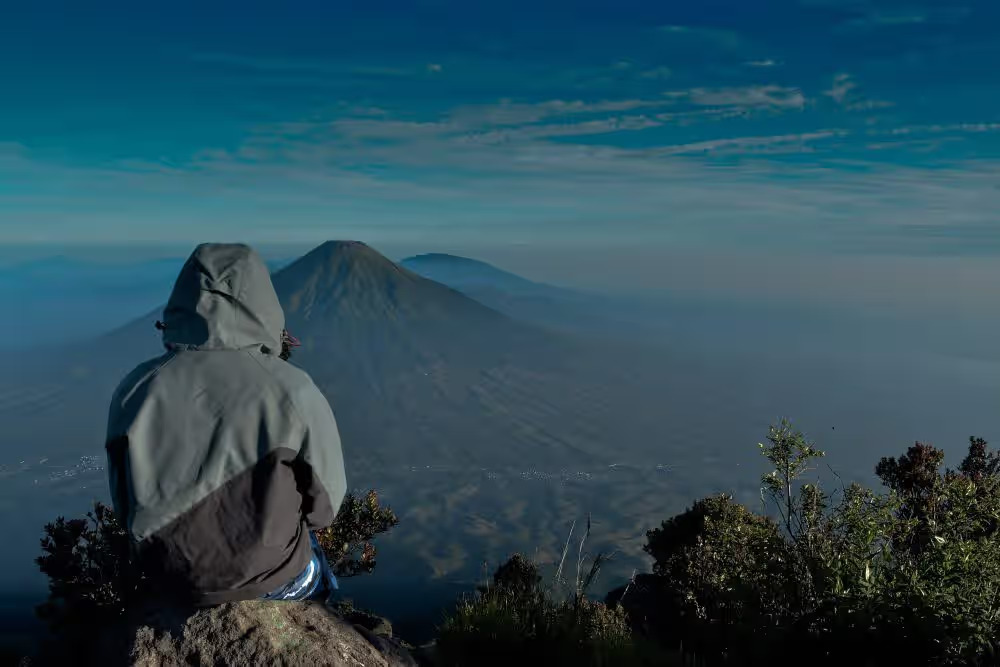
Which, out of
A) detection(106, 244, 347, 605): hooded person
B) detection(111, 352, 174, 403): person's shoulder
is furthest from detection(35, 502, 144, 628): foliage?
detection(111, 352, 174, 403): person's shoulder

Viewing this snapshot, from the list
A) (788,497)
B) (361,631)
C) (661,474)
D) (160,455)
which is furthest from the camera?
(661,474)

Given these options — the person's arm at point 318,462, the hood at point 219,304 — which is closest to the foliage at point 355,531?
the person's arm at point 318,462

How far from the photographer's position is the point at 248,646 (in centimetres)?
325

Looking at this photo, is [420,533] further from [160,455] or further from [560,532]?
[160,455]

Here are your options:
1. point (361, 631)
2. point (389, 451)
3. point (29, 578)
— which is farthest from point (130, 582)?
point (389, 451)

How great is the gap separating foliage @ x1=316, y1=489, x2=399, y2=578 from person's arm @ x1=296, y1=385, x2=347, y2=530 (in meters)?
9.99

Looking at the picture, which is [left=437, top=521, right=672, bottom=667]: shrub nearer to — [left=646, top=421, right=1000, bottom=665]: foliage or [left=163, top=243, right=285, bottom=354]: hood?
[left=646, top=421, right=1000, bottom=665]: foliage

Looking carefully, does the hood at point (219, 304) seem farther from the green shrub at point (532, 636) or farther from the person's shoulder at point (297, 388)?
the green shrub at point (532, 636)

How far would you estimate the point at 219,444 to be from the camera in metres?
2.91

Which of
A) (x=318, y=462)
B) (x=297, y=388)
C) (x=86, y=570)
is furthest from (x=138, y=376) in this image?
(x=86, y=570)

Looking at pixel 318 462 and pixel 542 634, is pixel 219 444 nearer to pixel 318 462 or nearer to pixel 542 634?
pixel 318 462

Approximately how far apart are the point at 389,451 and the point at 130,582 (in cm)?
19027

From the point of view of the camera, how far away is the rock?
3.25m

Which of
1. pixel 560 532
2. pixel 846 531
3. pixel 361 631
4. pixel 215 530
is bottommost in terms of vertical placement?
pixel 560 532
